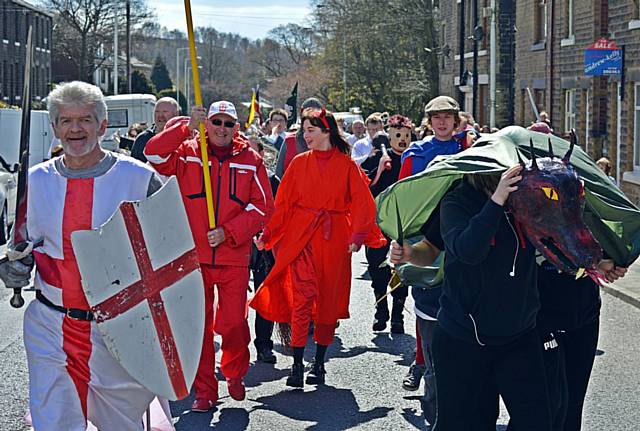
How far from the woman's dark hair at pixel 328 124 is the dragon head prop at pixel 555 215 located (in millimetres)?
3831

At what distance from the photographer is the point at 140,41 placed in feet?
239

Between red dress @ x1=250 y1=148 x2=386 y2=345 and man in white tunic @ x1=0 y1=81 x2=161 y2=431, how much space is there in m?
3.40

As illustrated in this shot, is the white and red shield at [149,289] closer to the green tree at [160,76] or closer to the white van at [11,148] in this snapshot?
the white van at [11,148]

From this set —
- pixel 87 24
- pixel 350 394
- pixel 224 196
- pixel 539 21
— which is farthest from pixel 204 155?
pixel 87 24

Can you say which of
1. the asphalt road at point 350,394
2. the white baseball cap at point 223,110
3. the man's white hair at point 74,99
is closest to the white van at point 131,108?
the asphalt road at point 350,394

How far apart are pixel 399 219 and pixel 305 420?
2.60 metres

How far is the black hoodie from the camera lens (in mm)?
4480

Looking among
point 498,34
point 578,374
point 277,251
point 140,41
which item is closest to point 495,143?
point 578,374

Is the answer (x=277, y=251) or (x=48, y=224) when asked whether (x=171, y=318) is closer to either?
(x=48, y=224)

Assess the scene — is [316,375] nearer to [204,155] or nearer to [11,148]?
[204,155]

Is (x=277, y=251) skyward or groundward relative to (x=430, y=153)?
groundward

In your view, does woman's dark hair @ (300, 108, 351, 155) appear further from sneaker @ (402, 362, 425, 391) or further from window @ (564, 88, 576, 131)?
window @ (564, 88, 576, 131)

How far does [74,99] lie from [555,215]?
77.7 inches

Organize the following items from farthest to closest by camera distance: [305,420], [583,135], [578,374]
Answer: [583,135] < [305,420] < [578,374]
